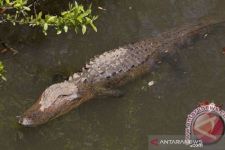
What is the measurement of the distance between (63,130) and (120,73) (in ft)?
4.76

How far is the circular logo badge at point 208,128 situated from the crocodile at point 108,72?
4.87 feet

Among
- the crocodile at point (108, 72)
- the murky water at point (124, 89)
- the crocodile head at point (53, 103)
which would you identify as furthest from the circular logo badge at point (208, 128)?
the crocodile head at point (53, 103)

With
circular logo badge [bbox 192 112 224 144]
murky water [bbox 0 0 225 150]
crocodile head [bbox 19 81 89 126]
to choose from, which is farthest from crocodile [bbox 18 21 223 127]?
circular logo badge [bbox 192 112 224 144]

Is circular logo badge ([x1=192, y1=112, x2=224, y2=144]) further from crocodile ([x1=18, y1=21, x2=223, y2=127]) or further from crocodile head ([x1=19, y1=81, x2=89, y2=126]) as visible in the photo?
crocodile head ([x1=19, y1=81, x2=89, y2=126])

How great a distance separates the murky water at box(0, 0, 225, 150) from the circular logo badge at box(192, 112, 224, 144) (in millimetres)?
330

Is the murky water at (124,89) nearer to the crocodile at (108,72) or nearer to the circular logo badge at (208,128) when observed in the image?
the crocodile at (108,72)

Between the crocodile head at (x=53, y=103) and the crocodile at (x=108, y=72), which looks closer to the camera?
the crocodile head at (x=53, y=103)

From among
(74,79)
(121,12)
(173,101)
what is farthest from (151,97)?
(121,12)

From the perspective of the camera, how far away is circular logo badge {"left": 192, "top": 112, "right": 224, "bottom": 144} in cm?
639

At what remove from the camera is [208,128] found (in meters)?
6.43

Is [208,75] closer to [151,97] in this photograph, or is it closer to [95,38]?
[151,97]

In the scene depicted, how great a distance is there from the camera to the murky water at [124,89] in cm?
663

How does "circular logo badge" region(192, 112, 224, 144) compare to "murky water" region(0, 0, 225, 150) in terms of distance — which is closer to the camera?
"circular logo badge" region(192, 112, 224, 144)

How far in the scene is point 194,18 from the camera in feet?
29.2
